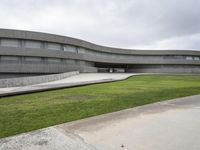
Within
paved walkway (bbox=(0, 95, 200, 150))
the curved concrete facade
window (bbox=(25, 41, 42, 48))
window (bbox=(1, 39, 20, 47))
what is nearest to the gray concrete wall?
the curved concrete facade

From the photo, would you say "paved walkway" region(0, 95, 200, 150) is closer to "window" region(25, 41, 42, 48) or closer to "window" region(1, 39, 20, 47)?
"window" region(1, 39, 20, 47)

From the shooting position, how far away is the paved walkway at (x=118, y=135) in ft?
11.3

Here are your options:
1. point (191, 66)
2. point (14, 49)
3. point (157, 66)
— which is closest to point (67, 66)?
point (14, 49)

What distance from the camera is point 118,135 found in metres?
3.99

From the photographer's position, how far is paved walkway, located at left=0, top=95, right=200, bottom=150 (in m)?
3.45

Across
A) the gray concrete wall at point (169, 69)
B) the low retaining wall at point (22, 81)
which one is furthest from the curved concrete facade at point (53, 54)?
the low retaining wall at point (22, 81)

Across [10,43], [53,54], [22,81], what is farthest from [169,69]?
[22,81]

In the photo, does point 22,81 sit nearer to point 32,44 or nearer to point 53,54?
point 32,44

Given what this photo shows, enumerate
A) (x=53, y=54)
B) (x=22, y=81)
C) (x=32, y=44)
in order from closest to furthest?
(x=22, y=81) < (x=32, y=44) < (x=53, y=54)

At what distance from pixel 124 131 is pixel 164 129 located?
934 millimetres

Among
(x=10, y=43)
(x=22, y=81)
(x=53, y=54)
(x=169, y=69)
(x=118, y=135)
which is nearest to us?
(x=118, y=135)

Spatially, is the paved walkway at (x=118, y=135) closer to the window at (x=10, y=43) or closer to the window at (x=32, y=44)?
the window at (x=10, y=43)

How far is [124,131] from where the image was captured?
424 cm

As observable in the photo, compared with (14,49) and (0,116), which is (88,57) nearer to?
(14,49)
